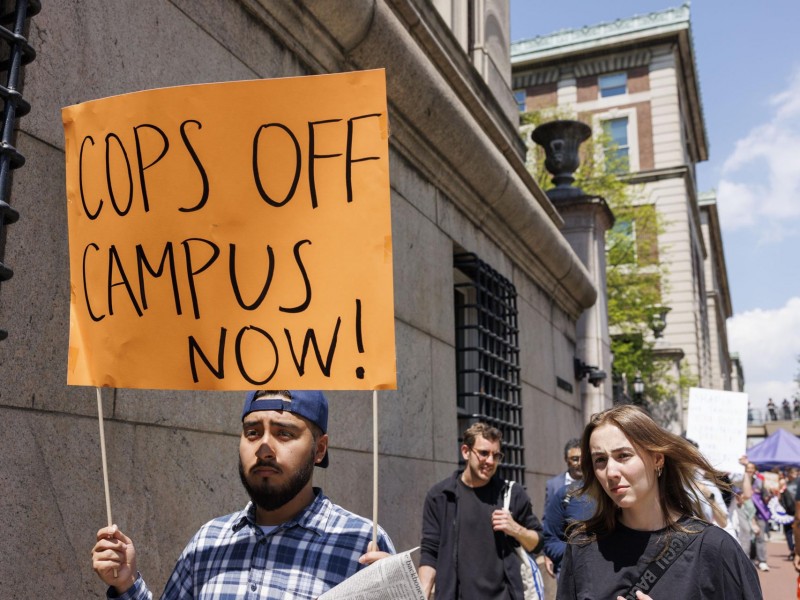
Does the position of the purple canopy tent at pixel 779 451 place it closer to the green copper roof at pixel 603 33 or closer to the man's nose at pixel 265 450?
the man's nose at pixel 265 450

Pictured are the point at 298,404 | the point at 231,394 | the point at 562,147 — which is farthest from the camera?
the point at 562,147

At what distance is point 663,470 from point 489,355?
5370 mm

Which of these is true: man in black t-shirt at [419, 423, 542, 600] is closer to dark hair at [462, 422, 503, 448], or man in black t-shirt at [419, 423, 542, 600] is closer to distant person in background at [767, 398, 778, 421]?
dark hair at [462, 422, 503, 448]

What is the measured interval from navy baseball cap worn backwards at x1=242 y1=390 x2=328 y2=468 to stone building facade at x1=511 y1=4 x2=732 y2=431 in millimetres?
40696

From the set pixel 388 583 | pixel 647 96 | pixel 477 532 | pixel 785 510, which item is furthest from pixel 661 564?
pixel 647 96

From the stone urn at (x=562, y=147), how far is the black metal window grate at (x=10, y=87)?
1113 cm

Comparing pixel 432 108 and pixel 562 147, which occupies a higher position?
pixel 562 147

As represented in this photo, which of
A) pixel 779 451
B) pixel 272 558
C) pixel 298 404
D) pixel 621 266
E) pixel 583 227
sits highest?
pixel 621 266

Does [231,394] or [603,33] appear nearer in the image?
[231,394]

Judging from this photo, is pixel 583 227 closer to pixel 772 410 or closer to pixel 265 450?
pixel 265 450

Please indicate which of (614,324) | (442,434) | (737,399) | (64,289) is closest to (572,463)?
(442,434)

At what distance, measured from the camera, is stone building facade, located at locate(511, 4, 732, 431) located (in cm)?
4353

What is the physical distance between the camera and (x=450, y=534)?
5.29 m

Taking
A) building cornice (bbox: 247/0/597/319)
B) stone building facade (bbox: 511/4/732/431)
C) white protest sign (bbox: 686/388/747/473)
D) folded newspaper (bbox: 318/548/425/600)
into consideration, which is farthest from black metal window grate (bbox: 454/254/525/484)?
stone building facade (bbox: 511/4/732/431)
